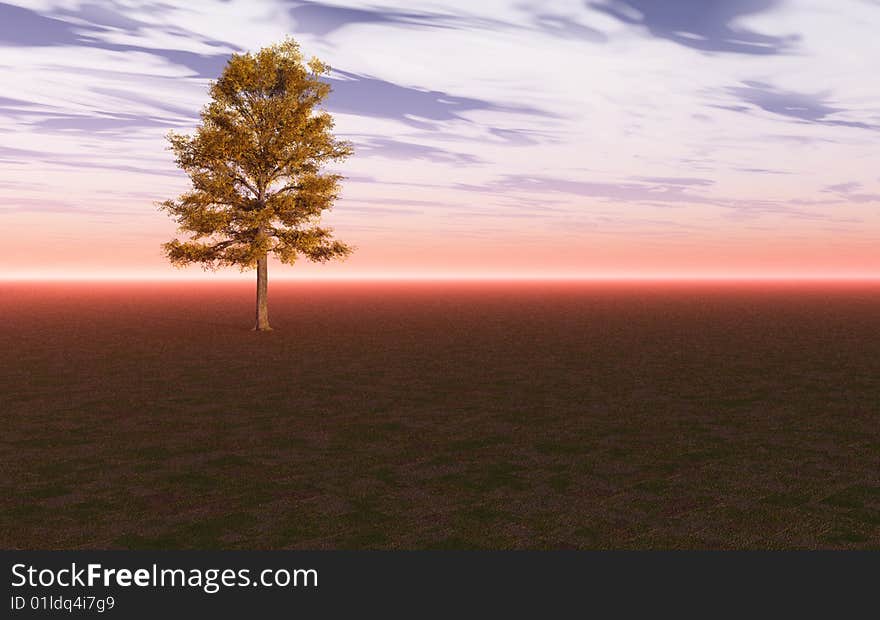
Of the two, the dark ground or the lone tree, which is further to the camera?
the lone tree

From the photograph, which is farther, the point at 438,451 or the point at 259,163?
the point at 259,163

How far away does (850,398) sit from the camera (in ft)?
51.9

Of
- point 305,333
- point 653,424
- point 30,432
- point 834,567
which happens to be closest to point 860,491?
point 834,567

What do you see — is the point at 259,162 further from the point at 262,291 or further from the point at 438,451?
the point at 438,451

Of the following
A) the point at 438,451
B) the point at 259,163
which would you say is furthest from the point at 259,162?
the point at 438,451

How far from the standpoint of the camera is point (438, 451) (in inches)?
431

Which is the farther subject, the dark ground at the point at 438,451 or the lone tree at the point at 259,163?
the lone tree at the point at 259,163

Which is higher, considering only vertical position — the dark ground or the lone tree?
the lone tree

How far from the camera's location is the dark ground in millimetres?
7375

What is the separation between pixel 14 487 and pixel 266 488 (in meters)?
2.93

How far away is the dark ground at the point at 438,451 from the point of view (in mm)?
7375

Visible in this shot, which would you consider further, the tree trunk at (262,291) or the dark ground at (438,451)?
the tree trunk at (262,291)

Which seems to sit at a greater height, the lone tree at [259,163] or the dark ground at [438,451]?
the lone tree at [259,163]

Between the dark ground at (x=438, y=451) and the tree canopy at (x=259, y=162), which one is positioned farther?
the tree canopy at (x=259, y=162)
